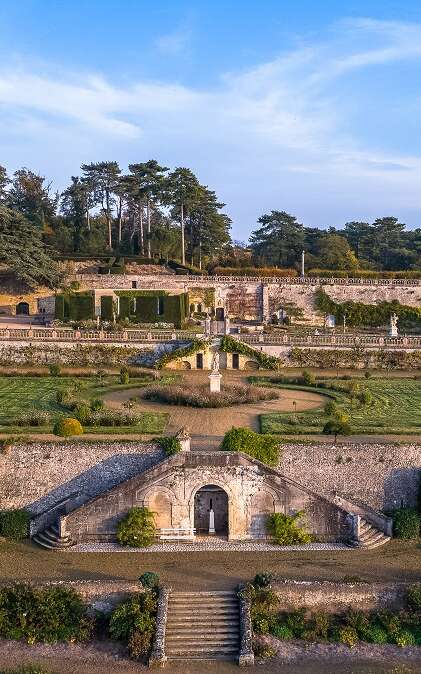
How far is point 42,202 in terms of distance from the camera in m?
82.2

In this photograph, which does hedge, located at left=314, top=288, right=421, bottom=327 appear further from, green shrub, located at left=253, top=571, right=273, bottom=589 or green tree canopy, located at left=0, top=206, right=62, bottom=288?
green shrub, located at left=253, top=571, right=273, bottom=589

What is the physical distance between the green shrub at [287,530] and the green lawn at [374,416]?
13.4ft

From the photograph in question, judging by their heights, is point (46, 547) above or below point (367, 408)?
below

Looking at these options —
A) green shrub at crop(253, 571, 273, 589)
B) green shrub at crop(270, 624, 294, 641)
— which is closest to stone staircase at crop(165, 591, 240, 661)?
green shrub at crop(253, 571, 273, 589)

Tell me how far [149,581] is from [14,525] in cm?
693

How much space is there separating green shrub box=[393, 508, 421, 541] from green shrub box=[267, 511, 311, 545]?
328 centimetres

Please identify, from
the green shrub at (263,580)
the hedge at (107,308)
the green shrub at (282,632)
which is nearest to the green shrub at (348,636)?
the green shrub at (282,632)

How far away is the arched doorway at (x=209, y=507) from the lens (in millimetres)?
24219

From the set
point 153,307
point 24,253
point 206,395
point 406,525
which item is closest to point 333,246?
point 153,307

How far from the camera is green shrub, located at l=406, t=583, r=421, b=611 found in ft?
62.2

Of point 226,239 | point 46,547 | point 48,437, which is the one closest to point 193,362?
point 48,437

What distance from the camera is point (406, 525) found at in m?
23.4

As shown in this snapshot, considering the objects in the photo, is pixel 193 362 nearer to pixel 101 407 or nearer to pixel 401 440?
pixel 101 407

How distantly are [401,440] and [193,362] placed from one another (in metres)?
22.5
